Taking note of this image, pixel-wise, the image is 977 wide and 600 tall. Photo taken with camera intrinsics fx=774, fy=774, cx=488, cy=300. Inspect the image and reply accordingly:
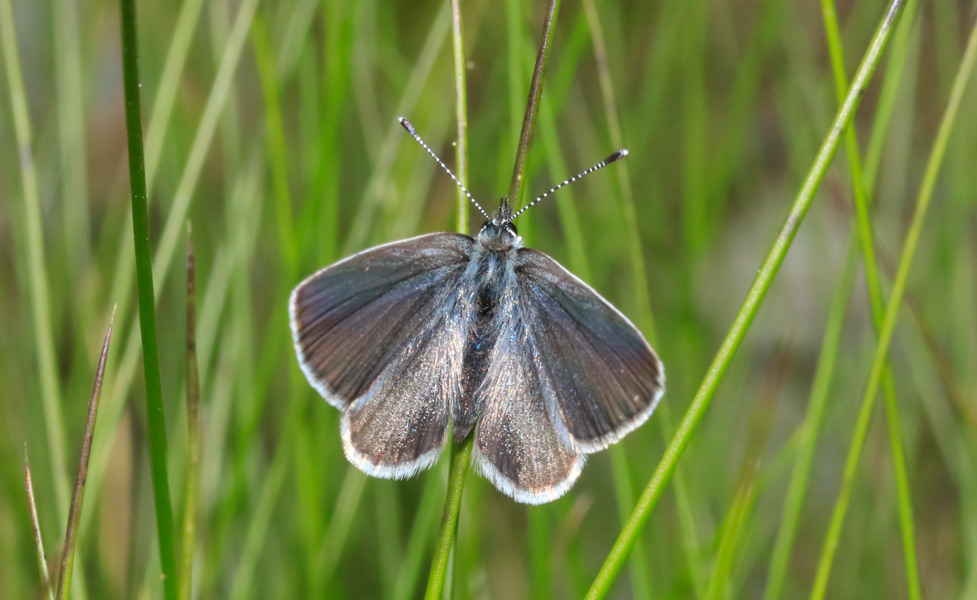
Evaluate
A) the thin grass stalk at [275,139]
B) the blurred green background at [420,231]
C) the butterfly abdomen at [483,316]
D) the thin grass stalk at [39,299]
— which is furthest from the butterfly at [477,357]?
the thin grass stalk at [39,299]

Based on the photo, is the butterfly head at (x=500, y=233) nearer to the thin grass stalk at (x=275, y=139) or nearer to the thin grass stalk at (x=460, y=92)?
the thin grass stalk at (x=460, y=92)

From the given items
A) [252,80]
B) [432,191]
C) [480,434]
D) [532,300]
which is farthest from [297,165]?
[480,434]

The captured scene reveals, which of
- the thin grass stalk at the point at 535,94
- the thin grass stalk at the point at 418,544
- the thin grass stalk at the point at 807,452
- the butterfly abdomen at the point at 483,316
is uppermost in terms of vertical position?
the thin grass stalk at the point at 535,94

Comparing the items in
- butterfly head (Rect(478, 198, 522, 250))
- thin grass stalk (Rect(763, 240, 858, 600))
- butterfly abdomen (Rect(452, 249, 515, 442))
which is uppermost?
butterfly head (Rect(478, 198, 522, 250))

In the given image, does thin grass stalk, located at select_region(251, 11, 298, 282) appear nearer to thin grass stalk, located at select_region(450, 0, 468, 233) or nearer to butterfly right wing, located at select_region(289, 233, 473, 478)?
butterfly right wing, located at select_region(289, 233, 473, 478)

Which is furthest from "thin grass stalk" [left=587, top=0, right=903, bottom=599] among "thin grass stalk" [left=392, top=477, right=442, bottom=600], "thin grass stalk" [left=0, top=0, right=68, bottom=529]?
"thin grass stalk" [left=0, top=0, right=68, bottom=529]
